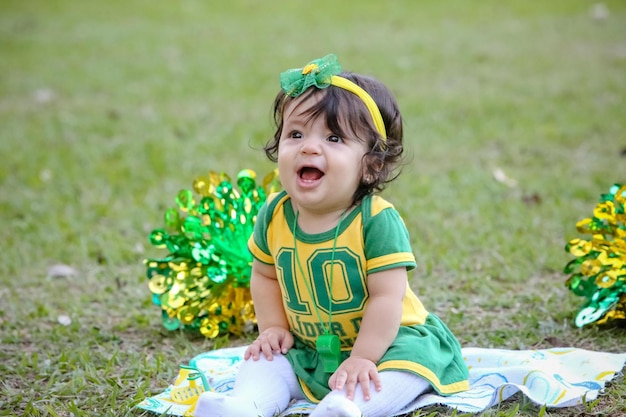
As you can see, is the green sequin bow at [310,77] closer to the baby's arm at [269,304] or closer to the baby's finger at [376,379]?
the baby's arm at [269,304]

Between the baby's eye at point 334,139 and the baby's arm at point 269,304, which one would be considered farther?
the baby's arm at point 269,304

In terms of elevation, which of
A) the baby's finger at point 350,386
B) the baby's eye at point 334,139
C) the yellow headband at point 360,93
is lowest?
the baby's finger at point 350,386

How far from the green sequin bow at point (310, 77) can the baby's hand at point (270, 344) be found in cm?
67

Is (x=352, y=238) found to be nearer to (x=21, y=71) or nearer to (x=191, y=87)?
(x=191, y=87)

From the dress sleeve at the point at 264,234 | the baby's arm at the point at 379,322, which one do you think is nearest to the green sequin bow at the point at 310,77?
the dress sleeve at the point at 264,234

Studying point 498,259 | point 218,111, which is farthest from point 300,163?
point 218,111

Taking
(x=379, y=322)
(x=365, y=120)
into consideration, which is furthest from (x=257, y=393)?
(x=365, y=120)

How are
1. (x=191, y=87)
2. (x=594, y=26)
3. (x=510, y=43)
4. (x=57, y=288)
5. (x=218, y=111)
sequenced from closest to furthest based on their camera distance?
(x=57, y=288), (x=218, y=111), (x=191, y=87), (x=510, y=43), (x=594, y=26)

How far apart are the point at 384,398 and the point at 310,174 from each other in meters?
0.60

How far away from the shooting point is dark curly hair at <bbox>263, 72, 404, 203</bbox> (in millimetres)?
2092

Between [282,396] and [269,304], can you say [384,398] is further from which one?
[269,304]

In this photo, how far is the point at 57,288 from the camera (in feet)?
11.2

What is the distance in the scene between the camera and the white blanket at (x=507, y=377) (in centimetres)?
217

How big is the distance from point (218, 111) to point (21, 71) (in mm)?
2611
